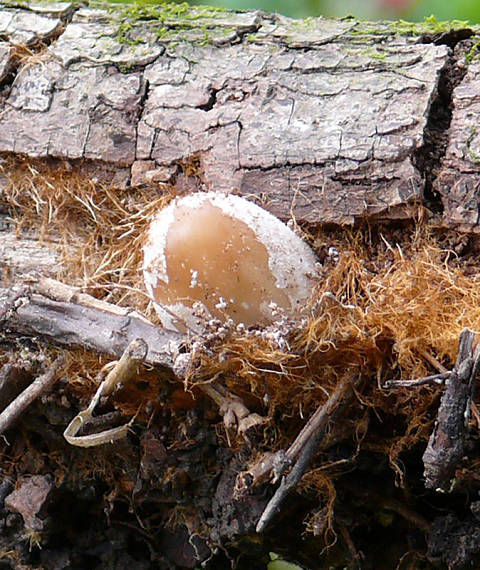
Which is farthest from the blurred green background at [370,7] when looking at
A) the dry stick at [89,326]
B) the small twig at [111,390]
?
the small twig at [111,390]

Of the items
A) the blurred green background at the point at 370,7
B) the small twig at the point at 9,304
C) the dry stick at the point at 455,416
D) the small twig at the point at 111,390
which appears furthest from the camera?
the blurred green background at the point at 370,7

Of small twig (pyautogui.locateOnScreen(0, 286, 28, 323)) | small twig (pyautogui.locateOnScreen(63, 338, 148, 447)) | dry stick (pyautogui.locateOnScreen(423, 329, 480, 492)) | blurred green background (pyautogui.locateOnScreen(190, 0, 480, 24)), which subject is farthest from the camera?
blurred green background (pyautogui.locateOnScreen(190, 0, 480, 24))

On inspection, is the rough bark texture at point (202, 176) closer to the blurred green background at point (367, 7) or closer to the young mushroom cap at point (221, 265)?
the young mushroom cap at point (221, 265)

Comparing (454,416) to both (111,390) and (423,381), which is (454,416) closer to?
(423,381)

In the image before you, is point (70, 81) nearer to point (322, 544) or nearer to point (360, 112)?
point (360, 112)

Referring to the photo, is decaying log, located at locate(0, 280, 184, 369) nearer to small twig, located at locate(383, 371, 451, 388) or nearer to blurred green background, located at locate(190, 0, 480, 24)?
small twig, located at locate(383, 371, 451, 388)

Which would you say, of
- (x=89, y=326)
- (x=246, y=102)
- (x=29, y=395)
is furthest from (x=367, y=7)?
(x=29, y=395)

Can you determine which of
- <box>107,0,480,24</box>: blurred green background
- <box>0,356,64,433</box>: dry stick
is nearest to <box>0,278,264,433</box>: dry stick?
<box>0,356,64,433</box>: dry stick
